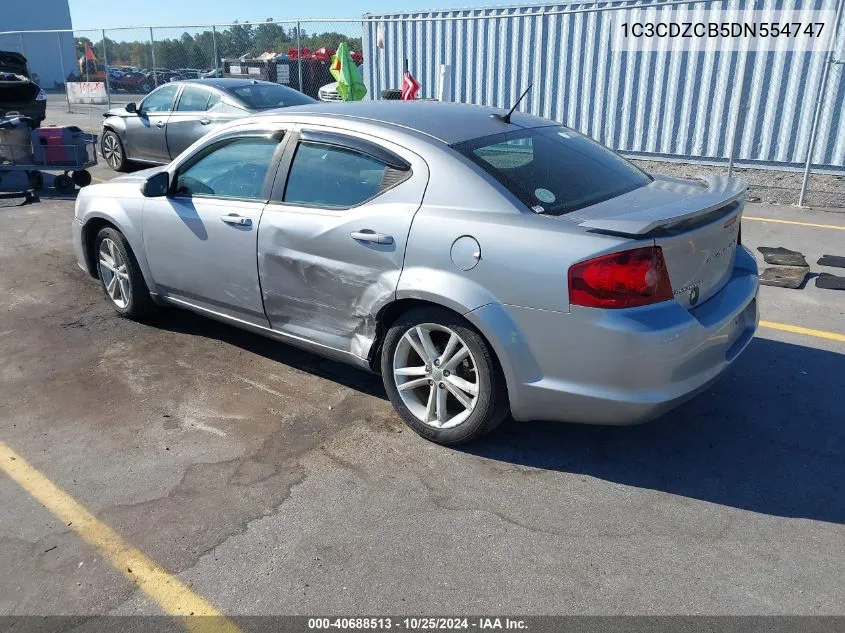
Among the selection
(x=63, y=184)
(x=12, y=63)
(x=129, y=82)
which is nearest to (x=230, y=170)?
(x=63, y=184)

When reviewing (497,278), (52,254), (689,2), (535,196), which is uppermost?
(689,2)

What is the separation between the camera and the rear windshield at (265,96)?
1039 cm

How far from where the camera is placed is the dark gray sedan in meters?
10.5

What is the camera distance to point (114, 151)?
12.3m

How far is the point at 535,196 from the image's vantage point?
3.57 meters

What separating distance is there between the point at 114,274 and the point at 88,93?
19272 millimetres

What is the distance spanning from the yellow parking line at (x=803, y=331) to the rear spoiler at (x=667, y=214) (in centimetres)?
181

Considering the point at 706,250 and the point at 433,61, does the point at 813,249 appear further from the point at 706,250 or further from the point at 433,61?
the point at 433,61

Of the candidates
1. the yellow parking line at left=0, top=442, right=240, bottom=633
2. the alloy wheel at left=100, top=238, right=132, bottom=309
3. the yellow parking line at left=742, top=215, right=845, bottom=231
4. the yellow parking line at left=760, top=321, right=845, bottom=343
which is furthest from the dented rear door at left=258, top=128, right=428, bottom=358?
the yellow parking line at left=742, top=215, right=845, bottom=231

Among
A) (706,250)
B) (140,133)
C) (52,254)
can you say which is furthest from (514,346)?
(140,133)

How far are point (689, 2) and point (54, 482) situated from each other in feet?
30.8

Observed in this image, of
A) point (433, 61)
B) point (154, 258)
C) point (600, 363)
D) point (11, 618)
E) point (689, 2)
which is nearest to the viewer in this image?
point (11, 618)

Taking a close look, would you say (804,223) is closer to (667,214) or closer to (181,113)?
(667,214)

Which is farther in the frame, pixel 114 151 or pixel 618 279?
pixel 114 151
